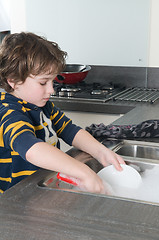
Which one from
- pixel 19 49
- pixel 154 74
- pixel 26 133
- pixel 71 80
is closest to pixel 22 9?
pixel 71 80

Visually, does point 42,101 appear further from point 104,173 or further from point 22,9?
point 22,9

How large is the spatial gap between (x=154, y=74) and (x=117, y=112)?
22.0 inches

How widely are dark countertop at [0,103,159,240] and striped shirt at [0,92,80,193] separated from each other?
0.15 meters

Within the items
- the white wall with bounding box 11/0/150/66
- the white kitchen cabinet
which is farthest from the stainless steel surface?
the white wall with bounding box 11/0/150/66

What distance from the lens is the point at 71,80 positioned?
2469 mm

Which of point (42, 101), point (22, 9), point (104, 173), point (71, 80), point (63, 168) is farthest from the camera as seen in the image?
point (22, 9)

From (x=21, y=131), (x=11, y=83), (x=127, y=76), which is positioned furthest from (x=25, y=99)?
(x=127, y=76)

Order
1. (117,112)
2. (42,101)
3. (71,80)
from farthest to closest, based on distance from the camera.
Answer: (71,80), (117,112), (42,101)

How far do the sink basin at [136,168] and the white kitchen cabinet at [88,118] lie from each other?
754mm

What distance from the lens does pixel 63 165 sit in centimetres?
94

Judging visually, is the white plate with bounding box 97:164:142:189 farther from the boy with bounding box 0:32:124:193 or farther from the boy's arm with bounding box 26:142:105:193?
the boy's arm with bounding box 26:142:105:193

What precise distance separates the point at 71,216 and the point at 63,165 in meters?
0.20

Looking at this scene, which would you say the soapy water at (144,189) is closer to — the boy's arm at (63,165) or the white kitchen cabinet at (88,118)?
the boy's arm at (63,165)

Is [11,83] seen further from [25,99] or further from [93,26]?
[93,26]
